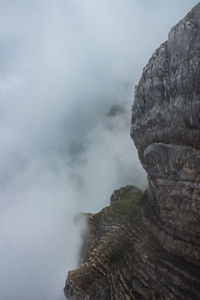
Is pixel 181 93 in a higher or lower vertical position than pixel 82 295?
higher

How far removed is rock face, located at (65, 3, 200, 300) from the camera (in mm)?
17594

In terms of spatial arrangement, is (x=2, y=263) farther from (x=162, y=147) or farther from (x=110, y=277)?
(x=162, y=147)

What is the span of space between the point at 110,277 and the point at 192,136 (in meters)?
19.7

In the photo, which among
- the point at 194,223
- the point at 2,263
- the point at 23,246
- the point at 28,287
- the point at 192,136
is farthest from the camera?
the point at 23,246

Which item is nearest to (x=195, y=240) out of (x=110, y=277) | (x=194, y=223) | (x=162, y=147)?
(x=194, y=223)

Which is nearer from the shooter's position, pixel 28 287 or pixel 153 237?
pixel 153 237

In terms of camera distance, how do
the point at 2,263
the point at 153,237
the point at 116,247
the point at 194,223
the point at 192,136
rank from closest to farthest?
the point at 192,136
the point at 194,223
the point at 153,237
the point at 116,247
the point at 2,263

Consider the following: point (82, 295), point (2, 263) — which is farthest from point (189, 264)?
point (2, 263)

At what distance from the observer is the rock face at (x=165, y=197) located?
1759 centimetres

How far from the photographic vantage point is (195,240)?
783 inches

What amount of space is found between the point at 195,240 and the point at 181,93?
14.4 m

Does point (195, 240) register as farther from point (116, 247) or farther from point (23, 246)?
point (23, 246)

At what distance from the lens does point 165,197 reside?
72.1 ft

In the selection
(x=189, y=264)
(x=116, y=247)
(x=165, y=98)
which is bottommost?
(x=189, y=264)
